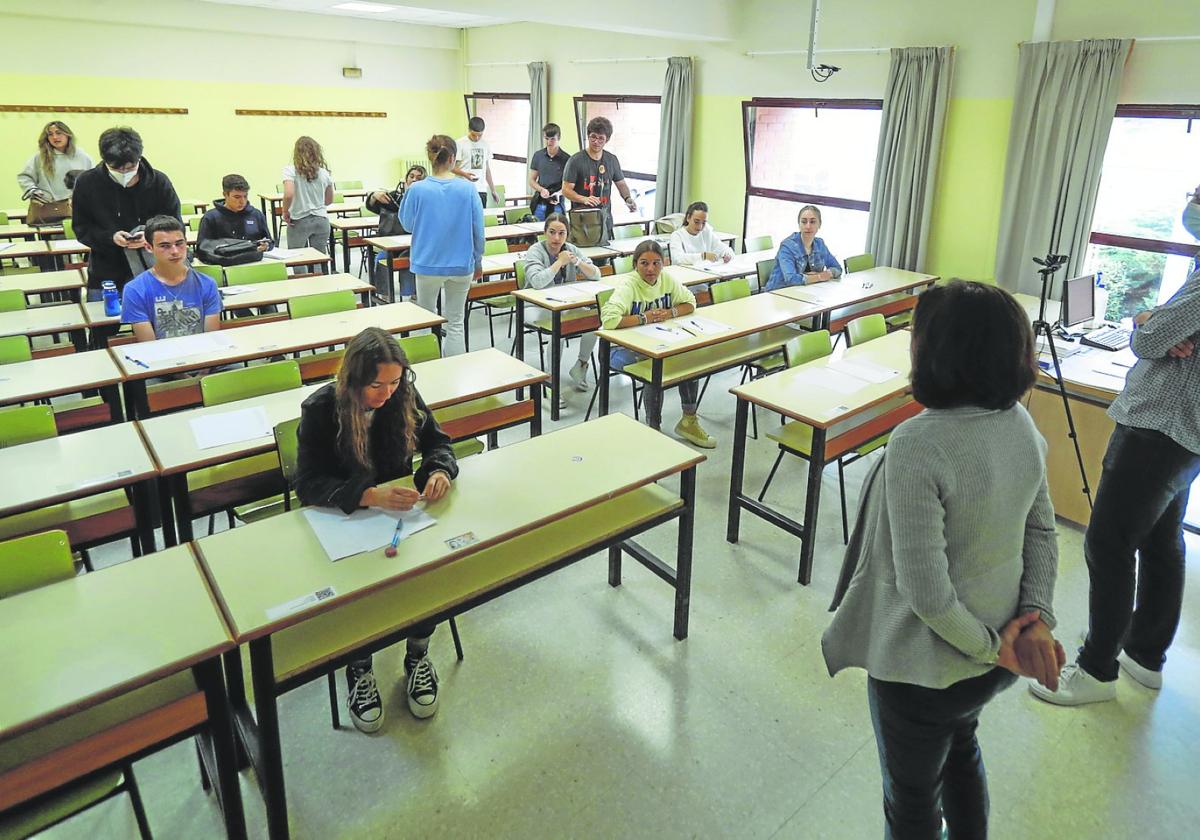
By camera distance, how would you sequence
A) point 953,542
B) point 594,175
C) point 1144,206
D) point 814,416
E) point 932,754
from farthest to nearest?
point 594,175, point 1144,206, point 814,416, point 932,754, point 953,542

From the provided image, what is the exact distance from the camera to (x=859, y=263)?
6.08 metres

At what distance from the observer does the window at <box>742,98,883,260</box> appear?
6801 mm

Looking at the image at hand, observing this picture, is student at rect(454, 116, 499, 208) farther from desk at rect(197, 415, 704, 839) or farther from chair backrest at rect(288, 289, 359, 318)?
Answer: desk at rect(197, 415, 704, 839)

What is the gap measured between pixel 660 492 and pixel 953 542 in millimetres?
1410

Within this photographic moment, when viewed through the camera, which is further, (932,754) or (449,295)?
(449,295)

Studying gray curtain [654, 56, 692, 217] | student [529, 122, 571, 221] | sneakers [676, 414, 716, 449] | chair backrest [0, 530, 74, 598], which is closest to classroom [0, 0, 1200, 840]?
chair backrest [0, 530, 74, 598]

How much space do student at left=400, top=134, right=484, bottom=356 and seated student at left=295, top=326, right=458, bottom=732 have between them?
2.74 metres

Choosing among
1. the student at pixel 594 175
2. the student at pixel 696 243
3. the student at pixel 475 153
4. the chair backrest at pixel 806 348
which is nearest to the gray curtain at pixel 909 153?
the student at pixel 696 243

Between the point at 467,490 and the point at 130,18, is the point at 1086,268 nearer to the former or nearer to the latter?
the point at 467,490

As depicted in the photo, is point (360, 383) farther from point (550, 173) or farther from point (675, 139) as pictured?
point (675, 139)

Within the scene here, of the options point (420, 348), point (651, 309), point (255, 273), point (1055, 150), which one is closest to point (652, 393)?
point (651, 309)

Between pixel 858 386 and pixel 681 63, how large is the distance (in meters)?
5.52

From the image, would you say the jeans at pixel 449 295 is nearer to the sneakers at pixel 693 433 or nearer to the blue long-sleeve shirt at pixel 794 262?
the sneakers at pixel 693 433

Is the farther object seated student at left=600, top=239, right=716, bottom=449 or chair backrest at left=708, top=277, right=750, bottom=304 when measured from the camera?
chair backrest at left=708, top=277, right=750, bottom=304
